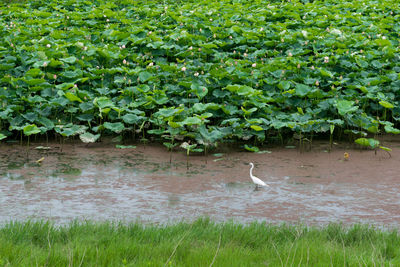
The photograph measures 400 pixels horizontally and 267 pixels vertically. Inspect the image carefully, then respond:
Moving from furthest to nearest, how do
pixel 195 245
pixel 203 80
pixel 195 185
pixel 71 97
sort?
pixel 203 80, pixel 71 97, pixel 195 185, pixel 195 245

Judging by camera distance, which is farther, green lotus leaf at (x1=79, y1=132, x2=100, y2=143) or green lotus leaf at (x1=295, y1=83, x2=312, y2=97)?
green lotus leaf at (x1=295, y1=83, x2=312, y2=97)

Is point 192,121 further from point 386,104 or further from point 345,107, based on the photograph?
point 386,104

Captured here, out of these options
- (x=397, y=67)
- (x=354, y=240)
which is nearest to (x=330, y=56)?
(x=397, y=67)

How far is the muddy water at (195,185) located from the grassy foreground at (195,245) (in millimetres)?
488

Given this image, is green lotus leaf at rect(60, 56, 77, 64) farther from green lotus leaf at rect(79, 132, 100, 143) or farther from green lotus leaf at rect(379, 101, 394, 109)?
green lotus leaf at rect(379, 101, 394, 109)

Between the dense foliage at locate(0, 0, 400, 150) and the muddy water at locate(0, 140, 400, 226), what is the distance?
1.32ft

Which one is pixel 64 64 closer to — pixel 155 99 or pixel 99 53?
pixel 99 53

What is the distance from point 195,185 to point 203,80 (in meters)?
2.71

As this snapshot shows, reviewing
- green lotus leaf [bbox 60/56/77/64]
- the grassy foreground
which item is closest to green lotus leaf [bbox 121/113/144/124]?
green lotus leaf [bbox 60/56/77/64]

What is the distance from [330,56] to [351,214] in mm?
4516

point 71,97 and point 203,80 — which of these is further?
point 203,80

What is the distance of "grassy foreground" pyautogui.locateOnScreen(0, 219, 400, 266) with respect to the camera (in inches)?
127

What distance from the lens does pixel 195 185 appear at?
5484 mm

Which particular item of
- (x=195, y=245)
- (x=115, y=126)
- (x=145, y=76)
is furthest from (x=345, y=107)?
(x=195, y=245)
